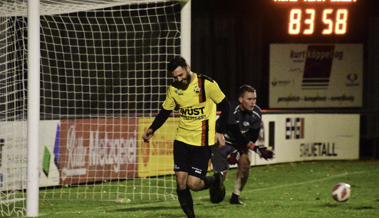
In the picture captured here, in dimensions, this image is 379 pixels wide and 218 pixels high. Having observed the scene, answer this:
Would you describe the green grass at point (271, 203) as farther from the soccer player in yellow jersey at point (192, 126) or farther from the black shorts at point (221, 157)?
the soccer player in yellow jersey at point (192, 126)

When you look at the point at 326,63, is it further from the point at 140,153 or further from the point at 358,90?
the point at 140,153

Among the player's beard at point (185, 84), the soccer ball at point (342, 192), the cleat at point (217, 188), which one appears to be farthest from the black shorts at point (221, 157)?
the player's beard at point (185, 84)

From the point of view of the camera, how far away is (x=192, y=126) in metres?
6.48

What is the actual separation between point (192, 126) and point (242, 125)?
1798 mm

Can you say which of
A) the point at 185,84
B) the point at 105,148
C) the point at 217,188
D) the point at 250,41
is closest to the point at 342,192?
the point at 217,188

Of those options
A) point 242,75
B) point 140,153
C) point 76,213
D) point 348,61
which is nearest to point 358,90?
point 348,61

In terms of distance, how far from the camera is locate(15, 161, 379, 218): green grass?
7359 millimetres

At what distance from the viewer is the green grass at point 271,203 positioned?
736 cm

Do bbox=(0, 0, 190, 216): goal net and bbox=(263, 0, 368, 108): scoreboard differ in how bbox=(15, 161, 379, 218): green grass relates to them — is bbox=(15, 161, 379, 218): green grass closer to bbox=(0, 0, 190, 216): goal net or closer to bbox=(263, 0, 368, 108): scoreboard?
bbox=(0, 0, 190, 216): goal net

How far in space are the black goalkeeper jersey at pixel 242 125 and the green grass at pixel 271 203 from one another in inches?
34.3

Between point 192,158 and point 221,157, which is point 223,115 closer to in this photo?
point 192,158

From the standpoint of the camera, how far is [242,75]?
18672mm

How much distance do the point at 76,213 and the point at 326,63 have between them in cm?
1165

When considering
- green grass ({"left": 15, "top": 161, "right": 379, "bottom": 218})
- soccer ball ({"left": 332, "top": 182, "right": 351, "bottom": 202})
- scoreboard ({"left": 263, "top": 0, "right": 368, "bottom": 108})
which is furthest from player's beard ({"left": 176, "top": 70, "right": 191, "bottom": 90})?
scoreboard ({"left": 263, "top": 0, "right": 368, "bottom": 108})
